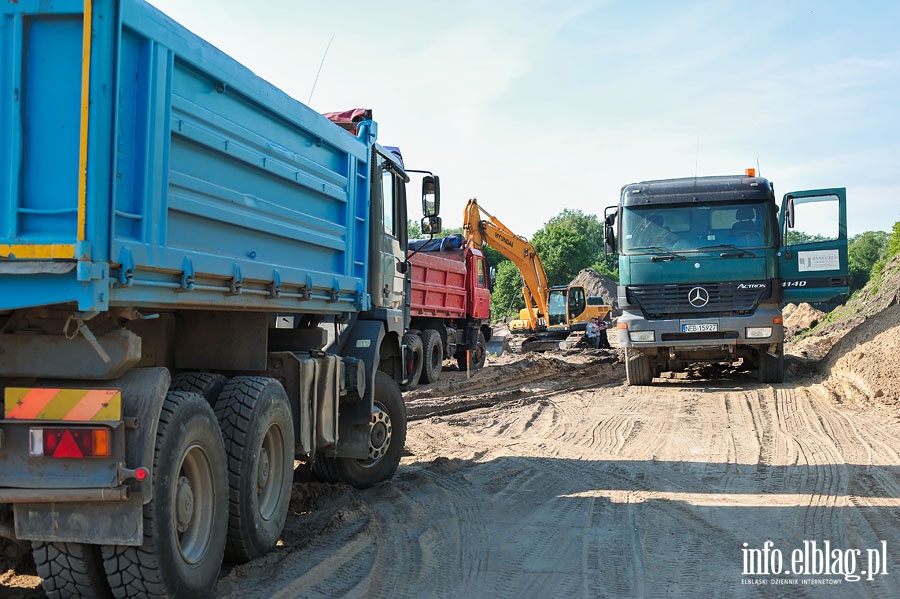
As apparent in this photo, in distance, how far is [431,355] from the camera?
16.9 meters

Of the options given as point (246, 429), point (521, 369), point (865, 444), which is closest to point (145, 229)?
point (246, 429)

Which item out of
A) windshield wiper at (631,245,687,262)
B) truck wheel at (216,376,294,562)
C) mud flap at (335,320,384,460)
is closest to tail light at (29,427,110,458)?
truck wheel at (216,376,294,562)

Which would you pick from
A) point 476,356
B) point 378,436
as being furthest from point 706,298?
point 378,436

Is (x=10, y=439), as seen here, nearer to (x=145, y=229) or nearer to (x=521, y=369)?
(x=145, y=229)

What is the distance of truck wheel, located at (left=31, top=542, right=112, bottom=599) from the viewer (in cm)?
363

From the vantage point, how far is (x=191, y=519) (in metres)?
4.14

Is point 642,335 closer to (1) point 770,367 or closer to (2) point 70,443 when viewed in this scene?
(1) point 770,367

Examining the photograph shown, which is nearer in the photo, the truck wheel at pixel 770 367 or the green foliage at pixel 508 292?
the truck wheel at pixel 770 367

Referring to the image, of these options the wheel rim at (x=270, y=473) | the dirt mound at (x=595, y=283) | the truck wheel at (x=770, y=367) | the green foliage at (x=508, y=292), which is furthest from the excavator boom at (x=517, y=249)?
the green foliage at (x=508, y=292)

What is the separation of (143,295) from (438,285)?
1389 centimetres

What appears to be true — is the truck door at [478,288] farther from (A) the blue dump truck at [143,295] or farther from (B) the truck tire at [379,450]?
(A) the blue dump truck at [143,295]

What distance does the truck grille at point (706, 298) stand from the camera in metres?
13.4

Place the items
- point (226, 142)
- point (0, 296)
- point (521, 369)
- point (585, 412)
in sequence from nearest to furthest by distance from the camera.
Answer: point (0, 296) → point (226, 142) → point (585, 412) → point (521, 369)

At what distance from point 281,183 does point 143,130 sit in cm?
161
